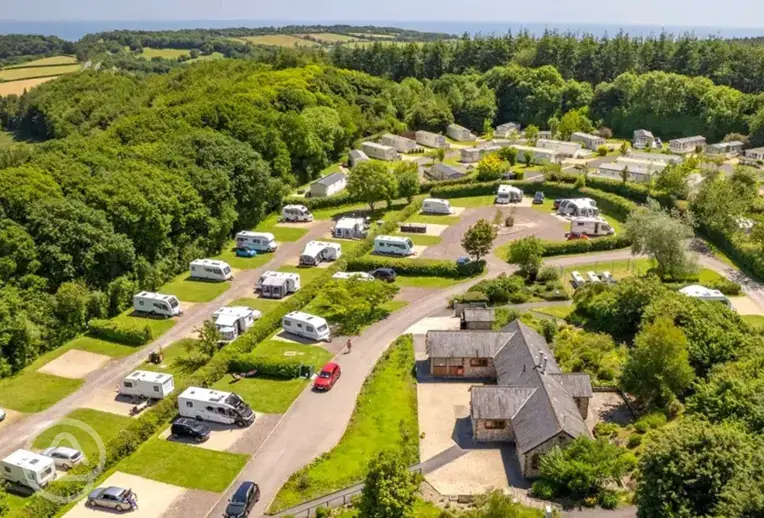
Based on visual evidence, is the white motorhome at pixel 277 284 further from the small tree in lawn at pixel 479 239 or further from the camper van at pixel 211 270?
the small tree in lawn at pixel 479 239

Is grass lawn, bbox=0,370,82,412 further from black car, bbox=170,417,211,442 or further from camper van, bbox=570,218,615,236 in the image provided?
camper van, bbox=570,218,615,236

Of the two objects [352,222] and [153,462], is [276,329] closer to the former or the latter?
[153,462]

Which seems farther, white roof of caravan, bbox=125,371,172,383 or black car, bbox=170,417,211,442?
white roof of caravan, bbox=125,371,172,383

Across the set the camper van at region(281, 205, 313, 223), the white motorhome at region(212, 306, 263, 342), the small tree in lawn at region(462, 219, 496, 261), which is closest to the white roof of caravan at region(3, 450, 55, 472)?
the white motorhome at region(212, 306, 263, 342)

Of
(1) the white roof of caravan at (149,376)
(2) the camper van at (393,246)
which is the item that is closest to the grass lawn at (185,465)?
(1) the white roof of caravan at (149,376)

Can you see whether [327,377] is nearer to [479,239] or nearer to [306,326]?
[306,326]
